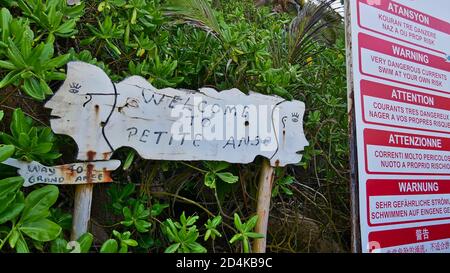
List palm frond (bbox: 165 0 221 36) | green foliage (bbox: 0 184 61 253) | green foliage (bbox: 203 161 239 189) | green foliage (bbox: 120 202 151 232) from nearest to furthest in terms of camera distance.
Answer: green foliage (bbox: 0 184 61 253)
green foliage (bbox: 120 202 151 232)
green foliage (bbox: 203 161 239 189)
palm frond (bbox: 165 0 221 36)

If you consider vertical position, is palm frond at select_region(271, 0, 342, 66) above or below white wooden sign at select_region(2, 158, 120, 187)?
above

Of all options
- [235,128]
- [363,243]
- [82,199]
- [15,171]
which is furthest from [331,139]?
[15,171]

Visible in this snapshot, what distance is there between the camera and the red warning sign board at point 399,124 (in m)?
1.56

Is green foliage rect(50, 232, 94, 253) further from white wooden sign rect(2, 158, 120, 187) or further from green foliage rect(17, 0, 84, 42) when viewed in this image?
green foliage rect(17, 0, 84, 42)

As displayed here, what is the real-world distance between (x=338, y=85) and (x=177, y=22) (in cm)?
103

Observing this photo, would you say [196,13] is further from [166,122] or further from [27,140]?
[27,140]

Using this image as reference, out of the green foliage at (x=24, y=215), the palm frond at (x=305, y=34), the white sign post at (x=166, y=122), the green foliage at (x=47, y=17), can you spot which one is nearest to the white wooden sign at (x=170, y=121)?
the white sign post at (x=166, y=122)

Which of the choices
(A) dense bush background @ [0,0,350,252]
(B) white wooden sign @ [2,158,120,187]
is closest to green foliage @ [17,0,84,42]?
(A) dense bush background @ [0,0,350,252]

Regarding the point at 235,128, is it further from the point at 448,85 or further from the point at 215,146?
the point at 448,85

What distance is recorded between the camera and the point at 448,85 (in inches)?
78.0

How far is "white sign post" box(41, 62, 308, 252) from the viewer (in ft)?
3.65

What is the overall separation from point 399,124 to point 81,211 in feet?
4.61

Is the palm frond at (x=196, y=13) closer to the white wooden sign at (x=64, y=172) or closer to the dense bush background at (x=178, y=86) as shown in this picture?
the dense bush background at (x=178, y=86)

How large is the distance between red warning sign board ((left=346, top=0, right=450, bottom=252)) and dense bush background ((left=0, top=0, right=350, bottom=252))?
11.2 inches
